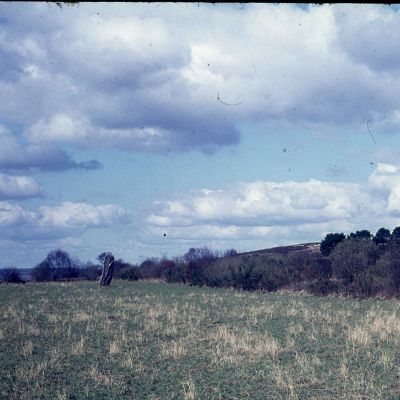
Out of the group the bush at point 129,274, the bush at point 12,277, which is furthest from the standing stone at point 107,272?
the bush at point 12,277

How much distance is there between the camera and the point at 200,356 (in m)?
12.3

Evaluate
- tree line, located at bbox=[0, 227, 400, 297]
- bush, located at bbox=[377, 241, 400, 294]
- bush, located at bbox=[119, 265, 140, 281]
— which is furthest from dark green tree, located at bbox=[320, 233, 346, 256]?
bush, located at bbox=[377, 241, 400, 294]

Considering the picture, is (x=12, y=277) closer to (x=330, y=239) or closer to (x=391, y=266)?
(x=330, y=239)

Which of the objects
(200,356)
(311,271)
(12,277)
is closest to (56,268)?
(12,277)

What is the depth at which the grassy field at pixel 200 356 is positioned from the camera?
941cm

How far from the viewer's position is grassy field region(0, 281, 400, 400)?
9406 millimetres

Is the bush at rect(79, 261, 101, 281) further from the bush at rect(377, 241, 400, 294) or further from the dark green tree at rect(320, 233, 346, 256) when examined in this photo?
the bush at rect(377, 241, 400, 294)

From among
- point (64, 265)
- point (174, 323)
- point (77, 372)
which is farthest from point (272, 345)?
point (64, 265)

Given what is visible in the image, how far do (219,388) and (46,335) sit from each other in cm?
801

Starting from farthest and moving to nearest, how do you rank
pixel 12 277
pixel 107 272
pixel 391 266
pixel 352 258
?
pixel 12 277 → pixel 107 272 → pixel 352 258 → pixel 391 266

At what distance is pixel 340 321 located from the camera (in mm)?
17750

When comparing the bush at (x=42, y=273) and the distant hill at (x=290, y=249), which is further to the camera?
the distant hill at (x=290, y=249)

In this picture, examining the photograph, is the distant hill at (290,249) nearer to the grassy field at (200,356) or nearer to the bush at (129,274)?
the bush at (129,274)

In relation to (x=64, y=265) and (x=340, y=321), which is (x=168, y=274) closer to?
(x=64, y=265)
